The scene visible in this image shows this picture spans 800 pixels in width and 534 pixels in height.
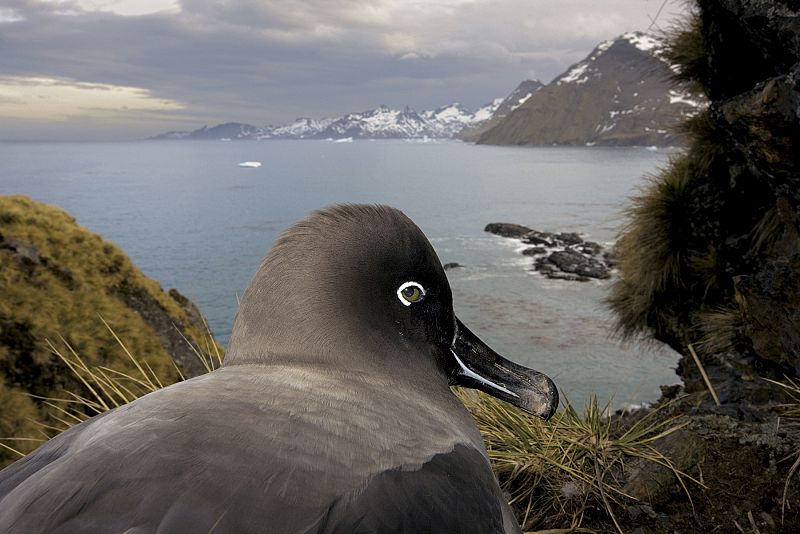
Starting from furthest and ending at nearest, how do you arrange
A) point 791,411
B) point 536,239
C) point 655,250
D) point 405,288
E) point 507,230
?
Result: point 507,230, point 536,239, point 655,250, point 791,411, point 405,288

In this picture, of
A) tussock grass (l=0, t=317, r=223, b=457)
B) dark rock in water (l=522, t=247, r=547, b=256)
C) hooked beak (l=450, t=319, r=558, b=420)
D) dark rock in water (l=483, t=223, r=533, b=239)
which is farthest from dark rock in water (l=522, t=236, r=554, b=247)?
hooked beak (l=450, t=319, r=558, b=420)

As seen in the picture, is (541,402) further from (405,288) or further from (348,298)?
(348,298)

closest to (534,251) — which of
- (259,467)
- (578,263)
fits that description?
(578,263)

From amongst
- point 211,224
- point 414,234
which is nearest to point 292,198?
point 211,224

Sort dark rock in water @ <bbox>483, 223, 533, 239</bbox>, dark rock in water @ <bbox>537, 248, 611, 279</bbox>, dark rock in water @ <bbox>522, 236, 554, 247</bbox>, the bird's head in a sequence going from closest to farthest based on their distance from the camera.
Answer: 1. the bird's head
2. dark rock in water @ <bbox>537, 248, 611, 279</bbox>
3. dark rock in water @ <bbox>522, 236, 554, 247</bbox>
4. dark rock in water @ <bbox>483, 223, 533, 239</bbox>

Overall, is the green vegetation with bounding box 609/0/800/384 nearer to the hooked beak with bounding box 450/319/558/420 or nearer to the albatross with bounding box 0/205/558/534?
the hooked beak with bounding box 450/319/558/420

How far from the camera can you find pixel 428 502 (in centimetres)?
178

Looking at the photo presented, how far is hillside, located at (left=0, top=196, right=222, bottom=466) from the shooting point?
6078 mm

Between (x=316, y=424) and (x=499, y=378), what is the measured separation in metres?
0.95

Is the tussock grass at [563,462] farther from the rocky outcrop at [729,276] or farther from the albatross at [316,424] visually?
the albatross at [316,424]

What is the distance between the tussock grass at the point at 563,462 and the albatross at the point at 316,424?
1114mm

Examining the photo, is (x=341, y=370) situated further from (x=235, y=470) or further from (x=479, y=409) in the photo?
(x=479, y=409)

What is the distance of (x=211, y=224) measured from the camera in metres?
49.9

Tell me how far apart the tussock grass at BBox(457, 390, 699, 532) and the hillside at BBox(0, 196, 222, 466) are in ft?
8.66
